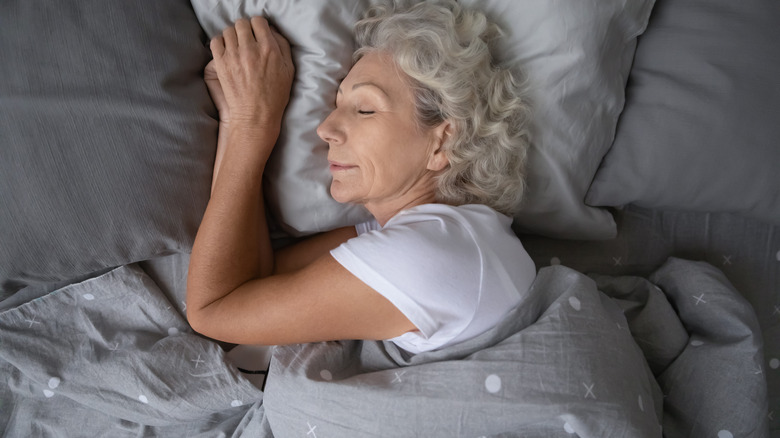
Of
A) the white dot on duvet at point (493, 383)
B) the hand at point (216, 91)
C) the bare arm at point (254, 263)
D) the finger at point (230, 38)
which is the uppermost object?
the finger at point (230, 38)

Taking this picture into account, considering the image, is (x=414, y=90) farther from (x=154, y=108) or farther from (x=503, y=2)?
(x=154, y=108)

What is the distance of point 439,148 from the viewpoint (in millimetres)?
1278

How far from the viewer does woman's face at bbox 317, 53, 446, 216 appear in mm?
1213

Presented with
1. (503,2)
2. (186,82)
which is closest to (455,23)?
(503,2)

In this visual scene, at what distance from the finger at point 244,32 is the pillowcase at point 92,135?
12cm

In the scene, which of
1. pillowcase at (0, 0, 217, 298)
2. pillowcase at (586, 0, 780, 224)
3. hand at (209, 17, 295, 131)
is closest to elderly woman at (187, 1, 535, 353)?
hand at (209, 17, 295, 131)

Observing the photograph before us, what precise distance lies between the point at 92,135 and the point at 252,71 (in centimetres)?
38

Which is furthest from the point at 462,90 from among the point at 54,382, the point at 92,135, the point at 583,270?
the point at 54,382

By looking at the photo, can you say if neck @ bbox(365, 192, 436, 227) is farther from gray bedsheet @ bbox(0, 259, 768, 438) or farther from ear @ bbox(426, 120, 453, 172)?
gray bedsheet @ bbox(0, 259, 768, 438)

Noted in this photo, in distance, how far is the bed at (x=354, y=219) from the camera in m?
1.12

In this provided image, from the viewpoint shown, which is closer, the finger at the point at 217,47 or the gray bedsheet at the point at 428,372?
the gray bedsheet at the point at 428,372

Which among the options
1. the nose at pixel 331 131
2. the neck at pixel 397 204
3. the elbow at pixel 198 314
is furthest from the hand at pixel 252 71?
the elbow at pixel 198 314

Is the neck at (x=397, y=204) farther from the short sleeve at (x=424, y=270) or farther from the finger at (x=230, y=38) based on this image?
the finger at (x=230, y=38)

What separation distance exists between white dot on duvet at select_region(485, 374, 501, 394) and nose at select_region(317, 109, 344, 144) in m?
0.63
